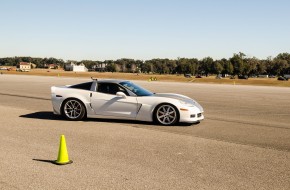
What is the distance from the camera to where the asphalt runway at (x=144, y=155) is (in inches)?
192

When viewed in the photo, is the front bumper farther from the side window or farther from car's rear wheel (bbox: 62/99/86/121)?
car's rear wheel (bbox: 62/99/86/121)

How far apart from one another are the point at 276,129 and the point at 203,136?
2475 millimetres

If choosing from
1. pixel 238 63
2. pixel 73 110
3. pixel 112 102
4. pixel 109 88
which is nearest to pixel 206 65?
pixel 238 63

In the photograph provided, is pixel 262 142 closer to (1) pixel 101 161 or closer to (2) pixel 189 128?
(2) pixel 189 128

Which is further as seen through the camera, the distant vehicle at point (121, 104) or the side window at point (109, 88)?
the side window at point (109, 88)

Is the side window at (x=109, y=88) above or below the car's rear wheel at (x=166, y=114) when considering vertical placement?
above

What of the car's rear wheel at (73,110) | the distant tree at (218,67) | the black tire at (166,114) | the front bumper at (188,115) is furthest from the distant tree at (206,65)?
the black tire at (166,114)

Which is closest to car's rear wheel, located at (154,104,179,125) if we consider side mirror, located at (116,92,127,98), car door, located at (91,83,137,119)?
car door, located at (91,83,137,119)

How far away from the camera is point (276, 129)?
9.36m

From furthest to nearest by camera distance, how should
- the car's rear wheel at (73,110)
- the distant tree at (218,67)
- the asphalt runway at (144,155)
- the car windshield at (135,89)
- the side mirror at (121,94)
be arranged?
the distant tree at (218,67) → the car's rear wheel at (73,110) → the car windshield at (135,89) → the side mirror at (121,94) → the asphalt runway at (144,155)

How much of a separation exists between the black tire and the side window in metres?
1.16

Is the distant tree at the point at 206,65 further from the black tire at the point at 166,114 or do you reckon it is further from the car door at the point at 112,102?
the black tire at the point at 166,114

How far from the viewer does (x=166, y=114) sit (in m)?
9.55

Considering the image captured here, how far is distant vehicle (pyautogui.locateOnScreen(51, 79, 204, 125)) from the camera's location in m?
9.52
